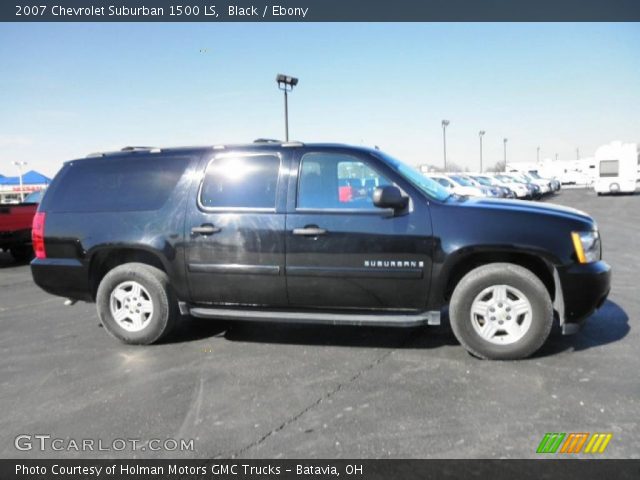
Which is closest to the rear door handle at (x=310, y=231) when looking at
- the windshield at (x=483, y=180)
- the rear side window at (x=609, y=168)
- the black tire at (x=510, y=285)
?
the black tire at (x=510, y=285)

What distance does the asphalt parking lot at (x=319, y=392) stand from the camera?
2828 mm

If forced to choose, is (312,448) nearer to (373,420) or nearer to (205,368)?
(373,420)

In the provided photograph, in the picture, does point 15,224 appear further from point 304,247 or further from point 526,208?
point 526,208

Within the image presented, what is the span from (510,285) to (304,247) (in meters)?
1.74

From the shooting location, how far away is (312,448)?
2.76 m

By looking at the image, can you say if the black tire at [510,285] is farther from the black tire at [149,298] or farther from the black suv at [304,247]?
the black tire at [149,298]

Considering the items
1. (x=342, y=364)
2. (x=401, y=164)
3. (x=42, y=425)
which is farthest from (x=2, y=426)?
(x=401, y=164)

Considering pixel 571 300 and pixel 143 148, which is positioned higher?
pixel 143 148

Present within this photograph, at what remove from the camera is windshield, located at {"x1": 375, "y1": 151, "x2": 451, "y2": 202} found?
4.14 meters

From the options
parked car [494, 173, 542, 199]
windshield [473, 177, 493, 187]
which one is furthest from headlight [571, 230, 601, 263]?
parked car [494, 173, 542, 199]

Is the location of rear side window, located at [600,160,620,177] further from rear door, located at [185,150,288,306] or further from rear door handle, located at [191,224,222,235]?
rear door handle, located at [191,224,222,235]

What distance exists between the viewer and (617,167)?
2900 cm

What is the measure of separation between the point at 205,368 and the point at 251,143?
6.89ft

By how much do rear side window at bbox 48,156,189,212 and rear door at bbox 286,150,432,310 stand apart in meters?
1.30
